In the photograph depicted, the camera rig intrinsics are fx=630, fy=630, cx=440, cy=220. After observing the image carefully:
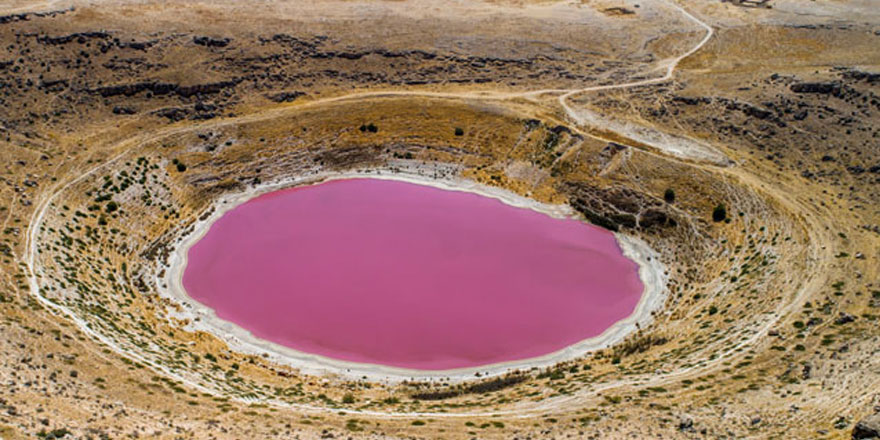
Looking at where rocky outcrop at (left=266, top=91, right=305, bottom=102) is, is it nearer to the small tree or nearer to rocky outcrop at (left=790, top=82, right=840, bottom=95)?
the small tree

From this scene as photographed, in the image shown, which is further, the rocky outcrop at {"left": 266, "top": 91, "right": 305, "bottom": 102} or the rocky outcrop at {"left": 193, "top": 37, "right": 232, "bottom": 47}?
the rocky outcrop at {"left": 193, "top": 37, "right": 232, "bottom": 47}

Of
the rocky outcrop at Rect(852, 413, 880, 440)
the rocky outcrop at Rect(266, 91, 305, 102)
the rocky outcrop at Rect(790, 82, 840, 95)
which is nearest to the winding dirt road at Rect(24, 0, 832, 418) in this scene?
the rocky outcrop at Rect(266, 91, 305, 102)

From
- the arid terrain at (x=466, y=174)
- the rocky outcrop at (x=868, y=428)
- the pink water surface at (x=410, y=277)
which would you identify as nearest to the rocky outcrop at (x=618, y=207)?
the arid terrain at (x=466, y=174)

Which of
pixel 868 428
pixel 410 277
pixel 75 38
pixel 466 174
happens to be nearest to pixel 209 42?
pixel 75 38

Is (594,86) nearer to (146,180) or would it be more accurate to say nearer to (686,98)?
(686,98)

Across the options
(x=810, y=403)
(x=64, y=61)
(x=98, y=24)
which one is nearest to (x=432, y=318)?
(x=810, y=403)

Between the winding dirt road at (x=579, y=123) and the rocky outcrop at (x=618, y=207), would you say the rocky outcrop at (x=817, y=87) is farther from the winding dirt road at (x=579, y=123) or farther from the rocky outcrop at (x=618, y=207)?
the rocky outcrop at (x=618, y=207)
